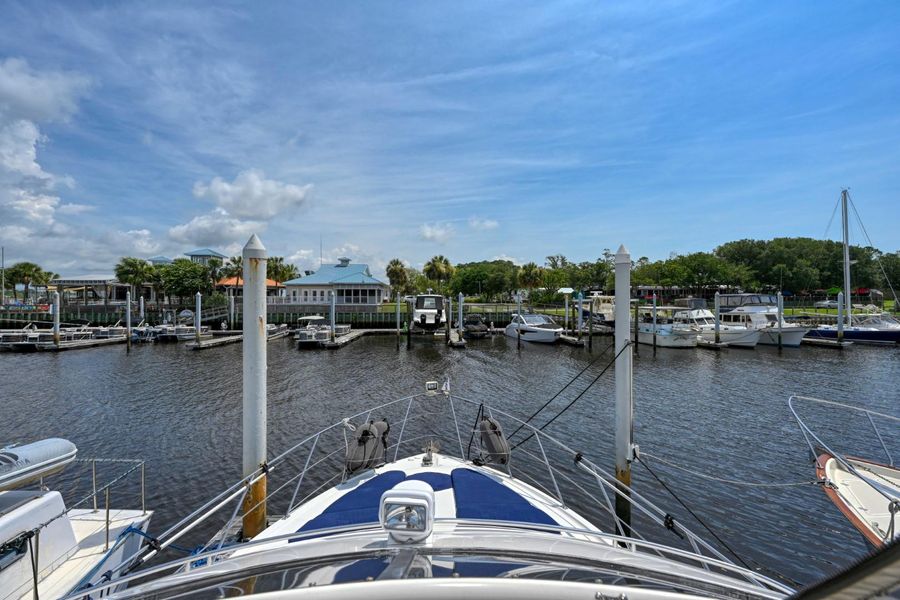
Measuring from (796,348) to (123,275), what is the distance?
75381mm

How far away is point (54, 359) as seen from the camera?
99.2ft

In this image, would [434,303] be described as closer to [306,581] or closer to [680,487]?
[680,487]

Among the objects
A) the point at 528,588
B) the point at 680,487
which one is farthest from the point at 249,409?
the point at 680,487

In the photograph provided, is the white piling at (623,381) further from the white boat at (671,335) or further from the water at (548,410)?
the white boat at (671,335)

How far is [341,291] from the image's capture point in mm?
54500

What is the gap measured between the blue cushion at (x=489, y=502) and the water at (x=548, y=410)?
17.4 feet

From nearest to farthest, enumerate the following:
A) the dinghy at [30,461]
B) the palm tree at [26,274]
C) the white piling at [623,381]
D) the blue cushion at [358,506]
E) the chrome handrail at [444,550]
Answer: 1. the chrome handrail at [444,550]
2. the blue cushion at [358,506]
3. the dinghy at [30,461]
4. the white piling at [623,381]
5. the palm tree at [26,274]

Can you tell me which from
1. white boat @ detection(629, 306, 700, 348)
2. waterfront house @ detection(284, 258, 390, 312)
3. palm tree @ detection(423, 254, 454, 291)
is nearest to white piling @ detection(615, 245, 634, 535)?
white boat @ detection(629, 306, 700, 348)

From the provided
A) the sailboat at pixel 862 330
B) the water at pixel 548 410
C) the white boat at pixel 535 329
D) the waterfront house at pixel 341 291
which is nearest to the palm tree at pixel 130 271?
the waterfront house at pixel 341 291

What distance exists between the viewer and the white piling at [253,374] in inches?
250

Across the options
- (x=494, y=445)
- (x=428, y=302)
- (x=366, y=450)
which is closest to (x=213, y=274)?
(x=428, y=302)

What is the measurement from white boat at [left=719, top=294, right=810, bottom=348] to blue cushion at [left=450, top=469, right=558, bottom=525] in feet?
131

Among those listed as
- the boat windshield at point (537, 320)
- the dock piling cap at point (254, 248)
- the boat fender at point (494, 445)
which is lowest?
the boat fender at point (494, 445)

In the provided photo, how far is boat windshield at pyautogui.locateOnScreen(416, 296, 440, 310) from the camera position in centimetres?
4584
